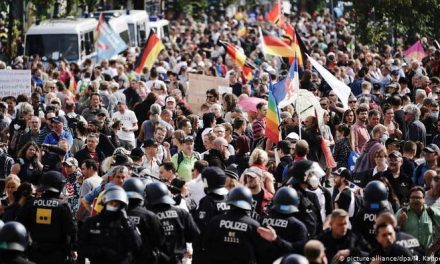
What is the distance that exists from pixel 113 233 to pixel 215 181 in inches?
60.0

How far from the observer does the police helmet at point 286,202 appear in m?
12.1

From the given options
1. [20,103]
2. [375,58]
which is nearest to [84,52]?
[375,58]

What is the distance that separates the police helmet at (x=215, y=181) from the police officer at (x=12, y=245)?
95.6 inches

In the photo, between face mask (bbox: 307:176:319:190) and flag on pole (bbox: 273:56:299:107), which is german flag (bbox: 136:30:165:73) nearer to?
flag on pole (bbox: 273:56:299:107)

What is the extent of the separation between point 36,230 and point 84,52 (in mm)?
25412

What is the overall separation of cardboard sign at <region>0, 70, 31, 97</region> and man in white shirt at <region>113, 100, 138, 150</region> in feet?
12.6

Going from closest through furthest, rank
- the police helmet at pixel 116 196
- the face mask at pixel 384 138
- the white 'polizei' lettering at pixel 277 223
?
the police helmet at pixel 116 196 < the white 'polizei' lettering at pixel 277 223 < the face mask at pixel 384 138

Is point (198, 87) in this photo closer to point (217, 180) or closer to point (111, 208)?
point (217, 180)

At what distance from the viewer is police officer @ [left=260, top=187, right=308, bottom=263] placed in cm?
1195

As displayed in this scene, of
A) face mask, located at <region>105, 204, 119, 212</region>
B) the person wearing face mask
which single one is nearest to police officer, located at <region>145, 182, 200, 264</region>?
→ face mask, located at <region>105, 204, 119, 212</region>

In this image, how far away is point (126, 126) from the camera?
20.6 metres

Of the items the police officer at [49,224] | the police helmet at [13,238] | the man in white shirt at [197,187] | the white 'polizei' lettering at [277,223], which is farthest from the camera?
A: the man in white shirt at [197,187]

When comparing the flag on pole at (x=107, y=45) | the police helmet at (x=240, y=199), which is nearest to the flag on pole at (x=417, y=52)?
the flag on pole at (x=107, y=45)

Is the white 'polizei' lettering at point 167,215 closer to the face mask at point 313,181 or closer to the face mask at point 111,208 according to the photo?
the face mask at point 111,208
